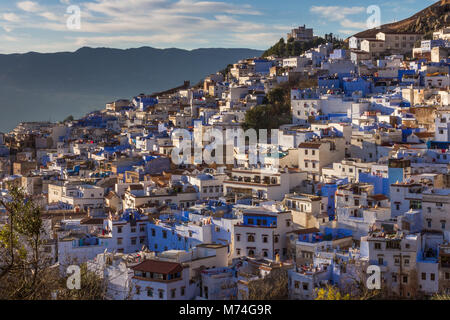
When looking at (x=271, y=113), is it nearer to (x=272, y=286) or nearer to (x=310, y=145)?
(x=310, y=145)

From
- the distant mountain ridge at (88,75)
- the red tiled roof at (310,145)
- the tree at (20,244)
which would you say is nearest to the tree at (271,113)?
the red tiled roof at (310,145)

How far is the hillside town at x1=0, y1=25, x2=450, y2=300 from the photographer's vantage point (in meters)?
14.3

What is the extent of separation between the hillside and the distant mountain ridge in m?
37.2

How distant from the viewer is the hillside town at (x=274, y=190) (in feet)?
46.8

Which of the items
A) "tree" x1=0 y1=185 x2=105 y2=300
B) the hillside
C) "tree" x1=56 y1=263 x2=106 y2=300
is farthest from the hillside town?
the hillside

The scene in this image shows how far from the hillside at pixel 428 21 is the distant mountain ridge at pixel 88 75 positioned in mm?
37210

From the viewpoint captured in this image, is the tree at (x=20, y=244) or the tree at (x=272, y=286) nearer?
the tree at (x=20, y=244)

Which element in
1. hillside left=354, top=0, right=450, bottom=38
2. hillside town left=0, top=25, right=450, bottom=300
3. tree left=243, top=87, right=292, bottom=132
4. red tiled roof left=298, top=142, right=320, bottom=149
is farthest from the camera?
hillside left=354, top=0, right=450, bottom=38

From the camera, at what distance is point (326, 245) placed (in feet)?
52.5

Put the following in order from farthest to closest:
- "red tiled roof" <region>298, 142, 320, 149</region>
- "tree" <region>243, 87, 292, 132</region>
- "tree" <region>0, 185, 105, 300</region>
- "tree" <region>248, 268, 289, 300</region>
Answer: "tree" <region>243, 87, 292, 132</region> → "red tiled roof" <region>298, 142, 320, 149</region> → "tree" <region>248, 268, 289, 300</region> → "tree" <region>0, 185, 105, 300</region>

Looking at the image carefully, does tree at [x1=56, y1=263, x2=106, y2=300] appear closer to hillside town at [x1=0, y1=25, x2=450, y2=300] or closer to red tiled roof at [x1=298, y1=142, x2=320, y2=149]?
hillside town at [x1=0, y1=25, x2=450, y2=300]

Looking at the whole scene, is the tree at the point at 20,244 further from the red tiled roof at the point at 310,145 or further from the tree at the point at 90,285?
the red tiled roof at the point at 310,145

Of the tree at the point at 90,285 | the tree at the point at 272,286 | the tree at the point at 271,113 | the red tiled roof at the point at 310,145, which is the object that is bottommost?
the tree at the point at 272,286

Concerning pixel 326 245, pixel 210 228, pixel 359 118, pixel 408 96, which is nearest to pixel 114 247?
pixel 210 228
